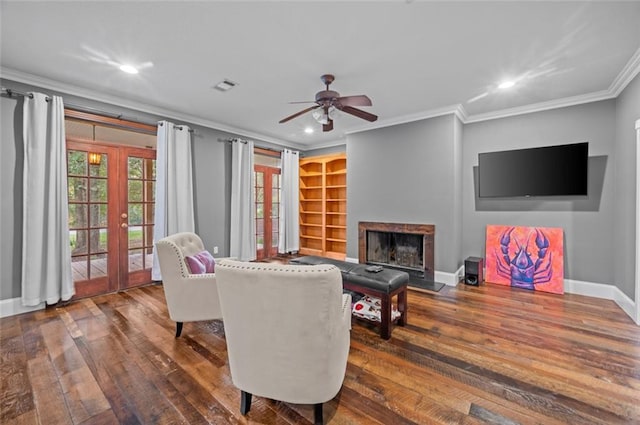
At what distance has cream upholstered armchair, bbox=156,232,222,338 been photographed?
8.02ft

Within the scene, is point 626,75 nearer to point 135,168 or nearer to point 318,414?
point 318,414

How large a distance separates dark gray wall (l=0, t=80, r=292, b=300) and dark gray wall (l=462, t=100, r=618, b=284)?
Result: 14.7ft

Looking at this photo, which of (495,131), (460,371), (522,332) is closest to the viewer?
(460,371)

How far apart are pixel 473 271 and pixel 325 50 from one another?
12.1ft

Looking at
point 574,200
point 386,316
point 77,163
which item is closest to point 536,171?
point 574,200

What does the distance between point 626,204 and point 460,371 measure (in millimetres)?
3030

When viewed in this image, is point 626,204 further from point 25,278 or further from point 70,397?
point 25,278

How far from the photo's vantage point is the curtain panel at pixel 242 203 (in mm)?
5203

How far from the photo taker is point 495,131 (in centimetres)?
435

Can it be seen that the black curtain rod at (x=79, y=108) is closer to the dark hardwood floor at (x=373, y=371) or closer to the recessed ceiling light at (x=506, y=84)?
the dark hardwood floor at (x=373, y=371)

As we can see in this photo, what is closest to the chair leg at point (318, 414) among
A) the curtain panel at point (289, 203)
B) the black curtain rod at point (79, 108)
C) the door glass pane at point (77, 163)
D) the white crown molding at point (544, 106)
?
the door glass pane at point (77, 163)

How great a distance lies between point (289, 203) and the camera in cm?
646

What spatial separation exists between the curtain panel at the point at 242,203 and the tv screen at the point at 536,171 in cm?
411

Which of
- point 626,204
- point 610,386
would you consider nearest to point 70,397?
point 610,386
